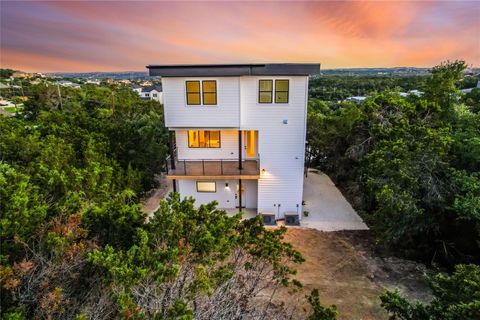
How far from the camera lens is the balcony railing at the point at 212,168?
12.9m

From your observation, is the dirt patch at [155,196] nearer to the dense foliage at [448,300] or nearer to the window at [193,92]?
the window at [193,92]

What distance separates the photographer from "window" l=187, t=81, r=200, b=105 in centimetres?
1206

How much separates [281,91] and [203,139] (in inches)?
189

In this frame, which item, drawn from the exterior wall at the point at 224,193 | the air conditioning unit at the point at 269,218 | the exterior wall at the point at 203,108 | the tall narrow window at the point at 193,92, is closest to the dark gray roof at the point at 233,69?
the exterior wall at the point at 203,108

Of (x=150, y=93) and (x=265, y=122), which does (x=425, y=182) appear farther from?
(x=150, y=93)

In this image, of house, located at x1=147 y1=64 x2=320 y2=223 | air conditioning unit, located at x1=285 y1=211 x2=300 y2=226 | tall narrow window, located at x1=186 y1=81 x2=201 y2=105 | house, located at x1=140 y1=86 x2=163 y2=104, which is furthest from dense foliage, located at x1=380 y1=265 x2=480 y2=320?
house, located at x1=140 y1=86 x2=163 y2=104

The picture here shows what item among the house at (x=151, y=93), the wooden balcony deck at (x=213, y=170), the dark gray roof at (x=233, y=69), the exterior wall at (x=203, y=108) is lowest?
the wooden balcony deck at (x=213, y=170)

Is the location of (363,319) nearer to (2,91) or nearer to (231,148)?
(231,148)

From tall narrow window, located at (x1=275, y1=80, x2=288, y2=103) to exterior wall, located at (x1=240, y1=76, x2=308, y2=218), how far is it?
187 millimetres

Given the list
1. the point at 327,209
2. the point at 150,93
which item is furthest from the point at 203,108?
the point at 150,93

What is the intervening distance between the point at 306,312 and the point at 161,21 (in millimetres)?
15632

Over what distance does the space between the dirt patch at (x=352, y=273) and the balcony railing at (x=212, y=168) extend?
3.75 m

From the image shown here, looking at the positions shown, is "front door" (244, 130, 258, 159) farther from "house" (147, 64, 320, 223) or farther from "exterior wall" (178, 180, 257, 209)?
"exterior wall" (178, 180, 257, 209)

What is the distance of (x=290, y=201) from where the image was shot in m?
13.6
